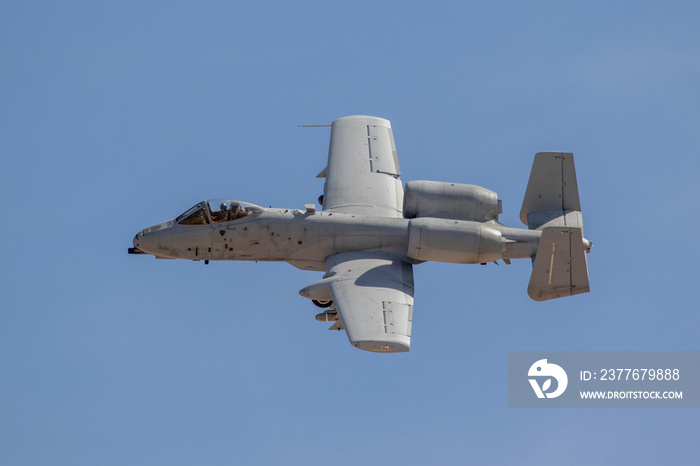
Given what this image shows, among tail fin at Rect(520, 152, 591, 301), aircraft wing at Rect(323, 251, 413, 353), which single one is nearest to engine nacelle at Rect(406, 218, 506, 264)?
aircraft wing at Rect(323, 251, 413, 353)

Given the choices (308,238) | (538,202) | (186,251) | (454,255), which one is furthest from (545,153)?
(186,251)

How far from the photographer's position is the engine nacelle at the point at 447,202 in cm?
4766

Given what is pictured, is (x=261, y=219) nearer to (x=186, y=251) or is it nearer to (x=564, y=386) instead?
(x=186, y=251)

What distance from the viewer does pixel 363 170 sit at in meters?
50.3

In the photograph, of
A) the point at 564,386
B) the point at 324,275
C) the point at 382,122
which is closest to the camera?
the point at 564,386

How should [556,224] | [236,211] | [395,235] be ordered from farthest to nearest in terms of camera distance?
[556,224] < [236,211] < [395,235]

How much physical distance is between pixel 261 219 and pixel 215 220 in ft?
4.77

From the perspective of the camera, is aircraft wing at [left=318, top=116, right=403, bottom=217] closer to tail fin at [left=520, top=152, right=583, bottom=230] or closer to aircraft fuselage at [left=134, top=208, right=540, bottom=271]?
aircraft fuselage at [left=134, top=208, right=540, bottom=271]

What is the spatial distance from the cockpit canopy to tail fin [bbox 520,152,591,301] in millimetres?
8713

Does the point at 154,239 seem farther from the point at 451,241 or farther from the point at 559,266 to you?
the point at 559,266

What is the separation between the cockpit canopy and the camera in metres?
47.3

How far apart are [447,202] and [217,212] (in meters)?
7.22

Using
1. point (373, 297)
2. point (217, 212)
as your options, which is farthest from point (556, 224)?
point (217, 212)

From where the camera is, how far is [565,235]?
4509 cm
